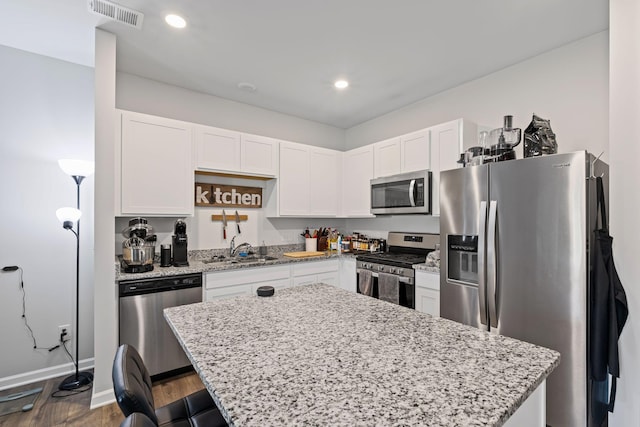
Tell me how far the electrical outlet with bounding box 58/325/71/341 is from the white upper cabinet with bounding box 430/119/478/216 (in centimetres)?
361

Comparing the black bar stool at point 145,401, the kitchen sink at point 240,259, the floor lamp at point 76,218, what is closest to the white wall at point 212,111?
the floor lamp at point 76,218

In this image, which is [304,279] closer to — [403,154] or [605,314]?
[403,154]

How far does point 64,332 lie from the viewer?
8.85 ft

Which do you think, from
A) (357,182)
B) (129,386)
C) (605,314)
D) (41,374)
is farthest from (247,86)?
(605,314)

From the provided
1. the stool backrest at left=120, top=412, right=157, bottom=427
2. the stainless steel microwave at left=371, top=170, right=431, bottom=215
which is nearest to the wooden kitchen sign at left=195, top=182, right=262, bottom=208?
the stainless steel microwave at left=371, top=170, right=431, bottom=215

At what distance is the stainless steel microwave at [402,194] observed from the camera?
3059 millimetres

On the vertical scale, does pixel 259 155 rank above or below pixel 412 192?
above

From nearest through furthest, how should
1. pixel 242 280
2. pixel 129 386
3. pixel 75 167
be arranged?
1. pixel 129 386
2. pixel 75 167
3. pixel 242 280

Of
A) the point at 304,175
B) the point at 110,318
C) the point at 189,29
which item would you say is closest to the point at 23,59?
the point at 189,29

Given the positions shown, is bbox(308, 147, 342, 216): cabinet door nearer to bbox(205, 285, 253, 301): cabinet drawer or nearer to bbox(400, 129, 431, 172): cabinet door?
bbox(400, 129, 431, 172): cabinet door

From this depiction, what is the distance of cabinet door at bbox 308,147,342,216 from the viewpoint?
12.6 ft

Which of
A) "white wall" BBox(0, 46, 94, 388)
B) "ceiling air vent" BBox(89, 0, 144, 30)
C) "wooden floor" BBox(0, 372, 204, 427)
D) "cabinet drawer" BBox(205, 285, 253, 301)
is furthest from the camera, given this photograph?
"cabinet drawer" BBox(205, 285, 253, 301)

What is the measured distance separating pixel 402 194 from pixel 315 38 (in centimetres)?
Answer: 175

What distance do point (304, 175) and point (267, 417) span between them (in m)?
3.22
